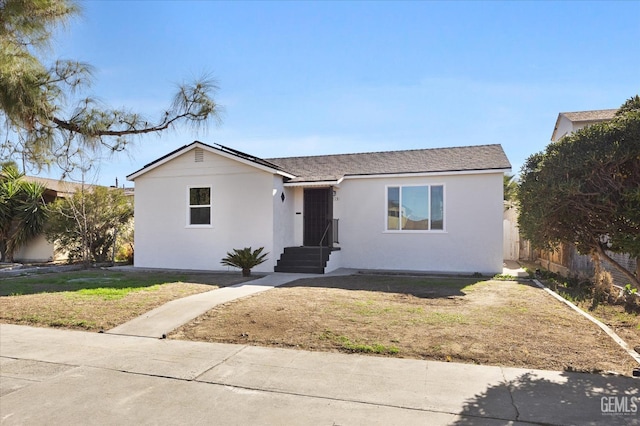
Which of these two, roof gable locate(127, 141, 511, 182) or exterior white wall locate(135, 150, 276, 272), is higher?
roof gable locate(127, 141, 511, 182)

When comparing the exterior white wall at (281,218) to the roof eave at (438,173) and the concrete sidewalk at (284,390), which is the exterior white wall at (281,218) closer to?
the roof eave at (438,173)

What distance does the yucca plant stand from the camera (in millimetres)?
12414

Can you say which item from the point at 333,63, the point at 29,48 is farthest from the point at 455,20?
the point at 29,48

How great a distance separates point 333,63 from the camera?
11914 millimetres

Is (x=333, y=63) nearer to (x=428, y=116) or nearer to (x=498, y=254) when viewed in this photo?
(x=428, y=116)

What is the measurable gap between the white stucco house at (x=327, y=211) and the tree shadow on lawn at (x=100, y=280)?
173cm

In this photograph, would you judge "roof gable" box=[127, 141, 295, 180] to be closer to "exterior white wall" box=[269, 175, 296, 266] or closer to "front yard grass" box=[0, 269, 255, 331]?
"exterior white wall" box=[269, 175, 296, 266]

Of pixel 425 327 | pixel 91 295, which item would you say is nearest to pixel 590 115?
pixel 425 327

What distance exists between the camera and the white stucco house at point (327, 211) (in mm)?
13438

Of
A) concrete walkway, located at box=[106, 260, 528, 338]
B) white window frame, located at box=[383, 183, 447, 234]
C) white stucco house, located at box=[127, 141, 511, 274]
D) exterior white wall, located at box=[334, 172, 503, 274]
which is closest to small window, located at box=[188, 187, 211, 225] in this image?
white stucco house, located at box=[127, 141, 511, 274]

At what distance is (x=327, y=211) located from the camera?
14.9m

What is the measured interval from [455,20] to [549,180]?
20.3 ft

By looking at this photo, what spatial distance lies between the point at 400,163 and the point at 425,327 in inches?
370

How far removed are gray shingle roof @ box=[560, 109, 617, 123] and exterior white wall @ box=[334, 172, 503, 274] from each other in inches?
437
